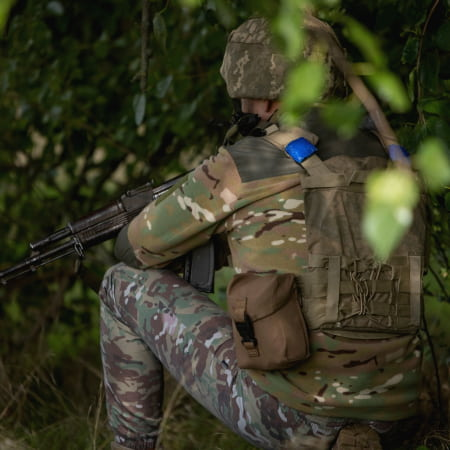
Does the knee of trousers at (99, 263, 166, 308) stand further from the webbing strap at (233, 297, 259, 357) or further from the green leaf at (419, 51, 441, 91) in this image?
the green leaf at (419, 51, 441, 91)

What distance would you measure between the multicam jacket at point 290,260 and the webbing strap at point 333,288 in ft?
0.20

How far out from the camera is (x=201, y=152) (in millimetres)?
4156

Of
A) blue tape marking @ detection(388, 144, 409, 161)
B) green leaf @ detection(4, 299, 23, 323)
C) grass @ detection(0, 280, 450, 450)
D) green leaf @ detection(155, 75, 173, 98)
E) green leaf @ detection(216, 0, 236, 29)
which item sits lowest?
green leaf @ detection(4, 299, 23, 323)

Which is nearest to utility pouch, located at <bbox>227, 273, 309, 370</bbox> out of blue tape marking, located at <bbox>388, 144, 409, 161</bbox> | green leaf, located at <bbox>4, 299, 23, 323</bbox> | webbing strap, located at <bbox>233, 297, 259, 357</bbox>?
webbing strap, located at <bbox>233, 297, 259, 357</bbox>

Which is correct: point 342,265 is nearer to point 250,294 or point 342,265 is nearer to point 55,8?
point 250,294

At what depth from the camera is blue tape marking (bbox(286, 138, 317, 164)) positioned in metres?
2.06

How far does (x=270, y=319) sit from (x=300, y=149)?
0.41m

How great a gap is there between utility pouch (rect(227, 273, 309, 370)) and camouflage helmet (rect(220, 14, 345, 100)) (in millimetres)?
512

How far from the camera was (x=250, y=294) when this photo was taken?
6.59 feet

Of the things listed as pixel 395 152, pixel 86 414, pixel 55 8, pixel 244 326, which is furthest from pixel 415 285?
pixel 55 8

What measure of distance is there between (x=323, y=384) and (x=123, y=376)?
737mm

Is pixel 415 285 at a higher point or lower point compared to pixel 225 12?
lower

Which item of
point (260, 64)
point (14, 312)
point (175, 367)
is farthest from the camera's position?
point (14, 312)

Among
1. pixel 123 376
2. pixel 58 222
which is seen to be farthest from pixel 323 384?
pixel 58 222
